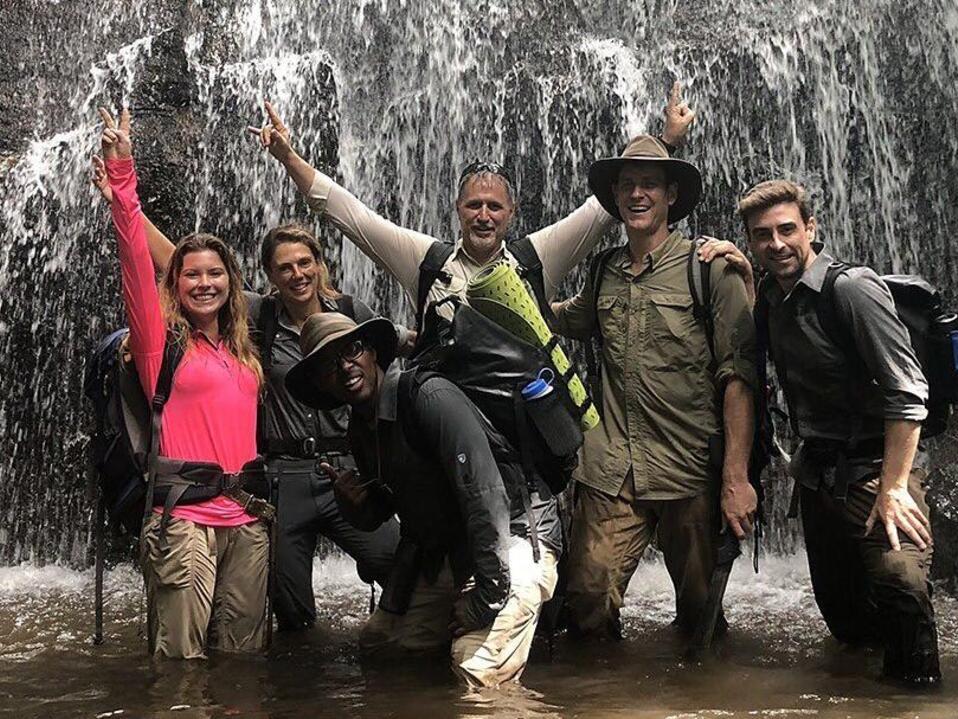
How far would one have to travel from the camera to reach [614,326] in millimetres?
6211

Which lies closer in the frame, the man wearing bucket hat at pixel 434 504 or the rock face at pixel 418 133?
the man wearing bucket hat at pixel 434 504

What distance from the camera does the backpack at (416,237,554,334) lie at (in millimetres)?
6062

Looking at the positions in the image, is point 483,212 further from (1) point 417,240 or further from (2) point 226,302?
(2) point 226,302

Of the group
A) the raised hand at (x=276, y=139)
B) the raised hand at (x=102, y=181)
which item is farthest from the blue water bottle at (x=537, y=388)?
the raised hand at (x=102, y=181)

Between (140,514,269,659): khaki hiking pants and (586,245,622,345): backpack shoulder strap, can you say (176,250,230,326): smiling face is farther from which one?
(586,245,622,345): backpack shoulder strap

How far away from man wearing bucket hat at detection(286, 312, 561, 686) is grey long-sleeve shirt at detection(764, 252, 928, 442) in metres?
1.43

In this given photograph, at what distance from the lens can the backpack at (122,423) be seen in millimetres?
5660

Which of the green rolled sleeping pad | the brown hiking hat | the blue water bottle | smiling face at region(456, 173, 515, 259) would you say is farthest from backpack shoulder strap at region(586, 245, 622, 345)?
the blue water bottle

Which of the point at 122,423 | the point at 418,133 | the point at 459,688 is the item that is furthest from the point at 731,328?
the point at 418,133

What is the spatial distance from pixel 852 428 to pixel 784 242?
37.5 inches

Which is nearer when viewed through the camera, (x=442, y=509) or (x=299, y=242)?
(x=442, y=509)

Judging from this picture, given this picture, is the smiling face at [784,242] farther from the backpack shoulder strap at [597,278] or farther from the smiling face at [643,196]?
the backpack shoulder strap at [597,278]

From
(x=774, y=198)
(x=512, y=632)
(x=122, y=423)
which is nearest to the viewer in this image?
(x=512, y=632)

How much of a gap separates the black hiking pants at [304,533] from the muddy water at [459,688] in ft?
0.85
